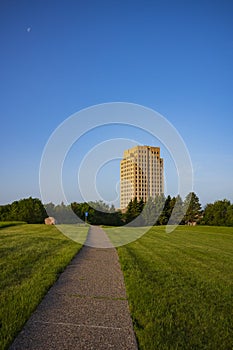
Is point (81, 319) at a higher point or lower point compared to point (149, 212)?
lower

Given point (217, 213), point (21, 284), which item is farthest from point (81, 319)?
point (217, 213)

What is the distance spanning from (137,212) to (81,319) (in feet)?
216

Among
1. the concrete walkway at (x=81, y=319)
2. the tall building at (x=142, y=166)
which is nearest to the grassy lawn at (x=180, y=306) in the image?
the concrete walkway at (x=81, y=319)

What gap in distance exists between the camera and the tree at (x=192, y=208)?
2569 inches

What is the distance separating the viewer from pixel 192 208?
66062mm

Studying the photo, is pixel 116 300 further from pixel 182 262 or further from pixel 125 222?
pixel 125 222

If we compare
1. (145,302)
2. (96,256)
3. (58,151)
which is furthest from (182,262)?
(58,151)

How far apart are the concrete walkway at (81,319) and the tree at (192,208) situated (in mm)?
60745

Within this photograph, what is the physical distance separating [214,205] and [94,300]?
204ft

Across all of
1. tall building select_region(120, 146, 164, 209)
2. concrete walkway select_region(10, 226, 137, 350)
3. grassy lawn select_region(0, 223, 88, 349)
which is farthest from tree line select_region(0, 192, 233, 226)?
concrete walkway select_region(10, 226, 137, 350)

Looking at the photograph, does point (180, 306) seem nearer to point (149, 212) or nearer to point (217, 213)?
point (217, 213)

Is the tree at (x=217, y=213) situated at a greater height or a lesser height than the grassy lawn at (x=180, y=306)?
greater

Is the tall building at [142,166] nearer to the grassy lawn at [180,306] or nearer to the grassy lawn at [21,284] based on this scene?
the grassy lawn at [21,284]

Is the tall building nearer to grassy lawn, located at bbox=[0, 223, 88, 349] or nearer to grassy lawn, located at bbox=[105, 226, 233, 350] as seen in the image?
grassy lawn, located at bbox=[0, 223, 88, 349]
